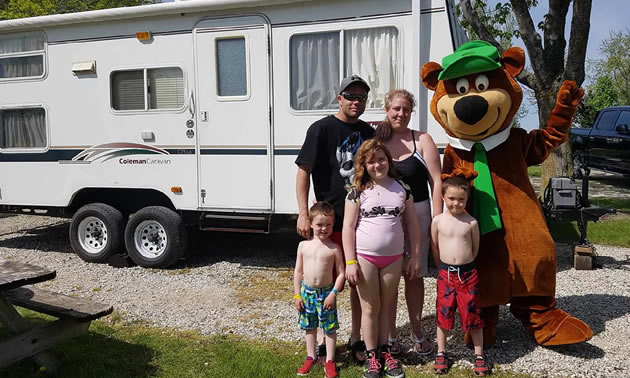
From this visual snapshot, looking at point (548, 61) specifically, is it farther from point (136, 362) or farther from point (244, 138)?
point (136, 362)

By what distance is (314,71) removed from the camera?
5406 mm

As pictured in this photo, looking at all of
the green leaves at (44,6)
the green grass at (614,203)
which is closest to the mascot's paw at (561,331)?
the green grass at (614,203)

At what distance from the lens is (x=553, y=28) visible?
8.27m

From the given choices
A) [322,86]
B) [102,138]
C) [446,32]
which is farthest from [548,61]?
[102,138]

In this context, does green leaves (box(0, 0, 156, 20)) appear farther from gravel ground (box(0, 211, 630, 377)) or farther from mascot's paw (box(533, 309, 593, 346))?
mascot's paw (box(533, 309, 593, 346))

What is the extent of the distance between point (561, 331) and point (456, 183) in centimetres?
132

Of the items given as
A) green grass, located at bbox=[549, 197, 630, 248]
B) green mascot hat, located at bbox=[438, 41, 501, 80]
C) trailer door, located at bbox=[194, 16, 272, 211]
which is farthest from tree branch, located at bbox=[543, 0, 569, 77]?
green mascot hat, located at bbox=[438, 41, 501, 80]

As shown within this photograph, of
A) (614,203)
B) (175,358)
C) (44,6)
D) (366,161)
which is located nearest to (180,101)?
(175,358)

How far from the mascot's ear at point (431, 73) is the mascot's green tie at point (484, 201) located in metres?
0.56

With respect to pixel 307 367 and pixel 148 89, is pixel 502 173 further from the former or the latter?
pixel 148 89

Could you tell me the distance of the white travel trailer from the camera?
17.2 feet

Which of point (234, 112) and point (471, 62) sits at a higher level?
point (471, 62)

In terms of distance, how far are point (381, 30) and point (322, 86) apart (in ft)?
2.67

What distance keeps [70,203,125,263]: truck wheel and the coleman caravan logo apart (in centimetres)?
60
